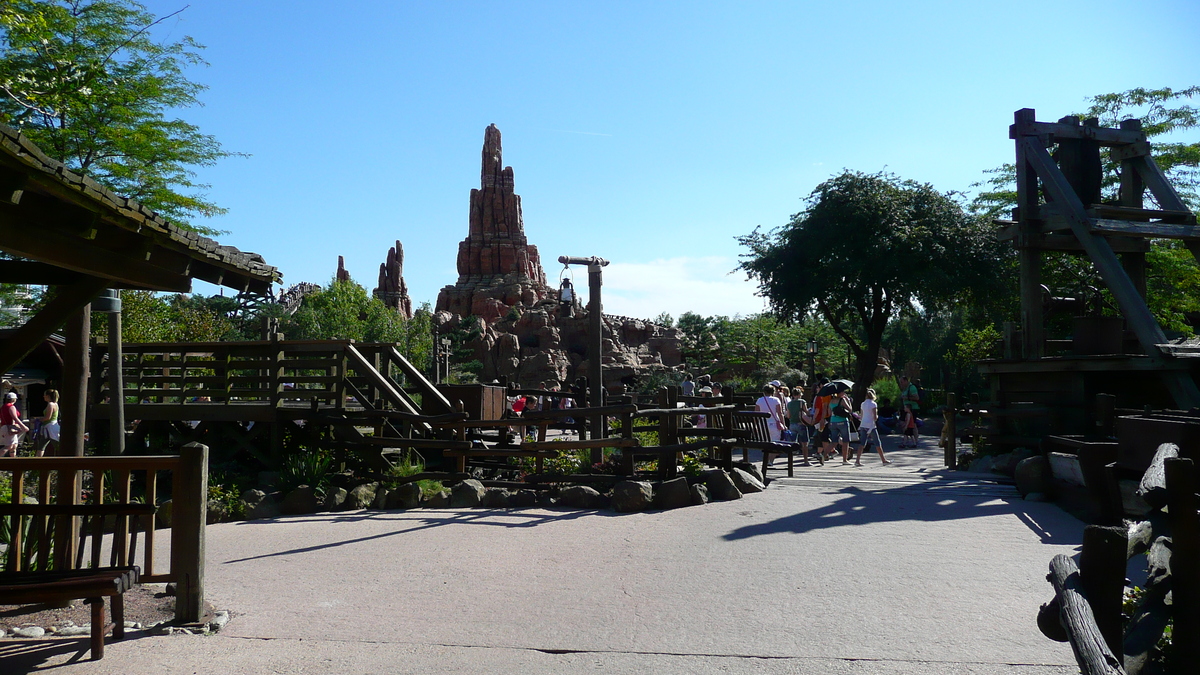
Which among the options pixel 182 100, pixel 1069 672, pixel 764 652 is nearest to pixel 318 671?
pixel 764 652

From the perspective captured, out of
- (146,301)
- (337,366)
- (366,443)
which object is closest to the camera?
(366,443)

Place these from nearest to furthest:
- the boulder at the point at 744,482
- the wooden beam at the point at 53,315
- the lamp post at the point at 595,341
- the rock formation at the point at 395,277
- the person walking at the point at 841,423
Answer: the wooden beam at the point at 53,315 → the boulder at the point at 744,482 → the lamp post at the point at 595,341 → the person walking at the point at 841,423 → the rock formation at the point at 395,277

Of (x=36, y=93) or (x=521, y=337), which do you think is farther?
(x=521, y=337)

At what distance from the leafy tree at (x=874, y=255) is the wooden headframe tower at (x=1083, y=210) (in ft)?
37.4

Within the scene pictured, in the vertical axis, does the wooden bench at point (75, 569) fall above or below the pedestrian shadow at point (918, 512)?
above

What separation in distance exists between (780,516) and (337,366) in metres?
6.91

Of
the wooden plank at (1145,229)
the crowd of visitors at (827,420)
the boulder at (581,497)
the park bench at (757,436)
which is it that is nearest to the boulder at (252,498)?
the boulder at (581,497)

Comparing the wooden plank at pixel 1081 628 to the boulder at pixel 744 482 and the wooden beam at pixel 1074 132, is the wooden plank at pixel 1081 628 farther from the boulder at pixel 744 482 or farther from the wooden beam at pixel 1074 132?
the wooden beam at pixel 1074 132

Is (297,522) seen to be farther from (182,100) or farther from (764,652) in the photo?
(182,100)

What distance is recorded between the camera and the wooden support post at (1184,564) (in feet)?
10.8

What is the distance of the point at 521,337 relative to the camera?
72875 millimetres

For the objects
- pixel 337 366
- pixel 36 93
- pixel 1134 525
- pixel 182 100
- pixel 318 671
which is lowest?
pixel 318 671

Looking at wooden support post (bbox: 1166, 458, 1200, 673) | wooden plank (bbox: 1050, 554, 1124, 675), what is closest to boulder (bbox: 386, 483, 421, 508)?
wooden plank (bbox: 1050, 554, 1124, 675)

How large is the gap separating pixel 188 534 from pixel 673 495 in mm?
5565
